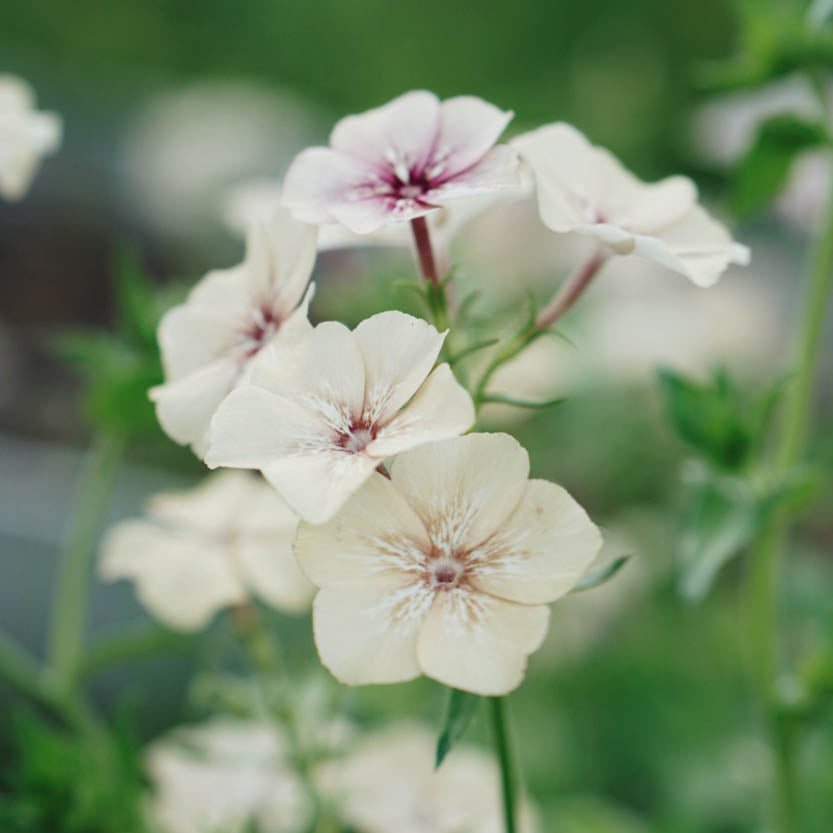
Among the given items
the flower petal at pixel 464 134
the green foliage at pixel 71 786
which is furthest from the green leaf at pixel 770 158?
the green foliage at pixel 71 786

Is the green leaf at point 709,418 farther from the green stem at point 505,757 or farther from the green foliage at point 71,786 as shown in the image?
the green foliage at point 71,786

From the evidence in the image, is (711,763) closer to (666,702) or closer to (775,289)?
(666,702)

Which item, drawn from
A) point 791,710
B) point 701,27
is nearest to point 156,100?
point 701,27

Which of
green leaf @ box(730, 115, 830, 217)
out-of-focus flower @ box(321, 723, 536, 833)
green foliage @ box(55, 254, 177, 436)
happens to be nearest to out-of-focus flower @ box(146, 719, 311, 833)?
out-of-focus flower @ box(321, 723, 536, 833)

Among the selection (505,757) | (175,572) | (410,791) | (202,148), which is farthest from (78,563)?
(202,148)

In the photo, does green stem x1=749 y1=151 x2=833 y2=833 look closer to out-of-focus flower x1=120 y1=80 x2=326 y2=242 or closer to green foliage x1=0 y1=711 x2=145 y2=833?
green foliage x1=0 y1=711 x2=145 y2=833
